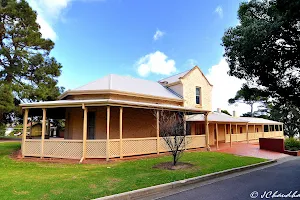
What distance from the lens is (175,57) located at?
29.0m

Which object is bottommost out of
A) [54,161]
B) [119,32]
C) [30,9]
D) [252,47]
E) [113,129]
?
[54,161]

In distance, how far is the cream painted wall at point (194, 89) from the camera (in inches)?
813

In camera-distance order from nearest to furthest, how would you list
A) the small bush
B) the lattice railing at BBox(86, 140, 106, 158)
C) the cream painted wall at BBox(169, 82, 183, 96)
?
the lattice railing at BBox(86, 140, 106, 158), the small bush, the cream painted wall at BBox(169, 82, 183, 96)

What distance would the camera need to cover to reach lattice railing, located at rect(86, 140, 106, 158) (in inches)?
457

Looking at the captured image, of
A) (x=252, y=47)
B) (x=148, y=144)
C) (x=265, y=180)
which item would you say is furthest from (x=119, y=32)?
(x=265, y=180)

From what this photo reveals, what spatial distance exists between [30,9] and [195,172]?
31.2m

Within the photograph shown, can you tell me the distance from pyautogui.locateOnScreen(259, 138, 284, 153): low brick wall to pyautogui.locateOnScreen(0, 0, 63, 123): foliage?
25.7 m

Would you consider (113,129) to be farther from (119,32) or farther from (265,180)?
(119,32)

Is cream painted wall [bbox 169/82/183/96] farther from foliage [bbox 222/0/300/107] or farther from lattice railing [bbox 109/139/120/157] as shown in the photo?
foliage [bbox 222/0/300/107]

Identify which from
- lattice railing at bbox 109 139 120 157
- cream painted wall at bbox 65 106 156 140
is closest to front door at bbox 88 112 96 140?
cream painted wall at bbox 65 106 156 140

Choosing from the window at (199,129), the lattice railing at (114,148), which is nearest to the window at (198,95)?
the window at (199,129)

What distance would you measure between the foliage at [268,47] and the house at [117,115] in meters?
6.19

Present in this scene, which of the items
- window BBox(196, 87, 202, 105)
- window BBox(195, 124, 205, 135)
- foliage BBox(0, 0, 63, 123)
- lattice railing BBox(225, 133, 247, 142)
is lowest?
lattice railing BBox(225, 133, 247, 142)

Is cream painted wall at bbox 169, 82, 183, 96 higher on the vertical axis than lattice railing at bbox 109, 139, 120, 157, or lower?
higher
